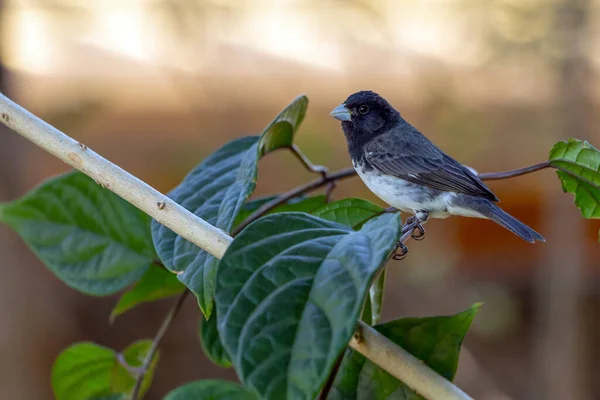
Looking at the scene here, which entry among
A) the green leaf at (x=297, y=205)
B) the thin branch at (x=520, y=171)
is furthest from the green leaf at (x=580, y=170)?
the green leaf at (x=297, y=205)

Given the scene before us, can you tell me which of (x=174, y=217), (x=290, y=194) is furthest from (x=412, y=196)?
(x=174, y=217)

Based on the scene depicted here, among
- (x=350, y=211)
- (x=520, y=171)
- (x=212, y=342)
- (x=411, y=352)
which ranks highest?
(x=520, y=171)

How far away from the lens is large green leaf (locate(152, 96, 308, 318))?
0.71m

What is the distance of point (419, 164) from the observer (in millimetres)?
1383

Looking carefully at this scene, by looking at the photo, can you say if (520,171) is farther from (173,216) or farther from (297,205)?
(173,216)

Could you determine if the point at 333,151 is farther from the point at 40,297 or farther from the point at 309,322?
the point at 309,322

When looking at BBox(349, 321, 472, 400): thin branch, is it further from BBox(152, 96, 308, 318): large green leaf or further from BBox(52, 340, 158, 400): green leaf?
BBox(52, 340, 158, 400): green leaf

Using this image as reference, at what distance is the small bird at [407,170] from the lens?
4.20ft

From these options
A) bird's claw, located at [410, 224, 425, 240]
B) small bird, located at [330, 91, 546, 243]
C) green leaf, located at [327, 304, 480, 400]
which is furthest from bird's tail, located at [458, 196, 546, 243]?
green leaf, located at [327, 304, 480, 400]

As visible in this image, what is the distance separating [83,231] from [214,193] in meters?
0.31

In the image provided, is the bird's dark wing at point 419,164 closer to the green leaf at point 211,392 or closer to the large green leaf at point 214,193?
the large green leaf at point 214,193

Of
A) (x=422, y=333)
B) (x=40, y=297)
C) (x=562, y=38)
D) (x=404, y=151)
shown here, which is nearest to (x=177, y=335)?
(x=40, y=297)

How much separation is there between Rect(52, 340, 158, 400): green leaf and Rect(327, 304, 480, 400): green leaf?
1.51 ft

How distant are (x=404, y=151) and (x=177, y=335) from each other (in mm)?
3021
